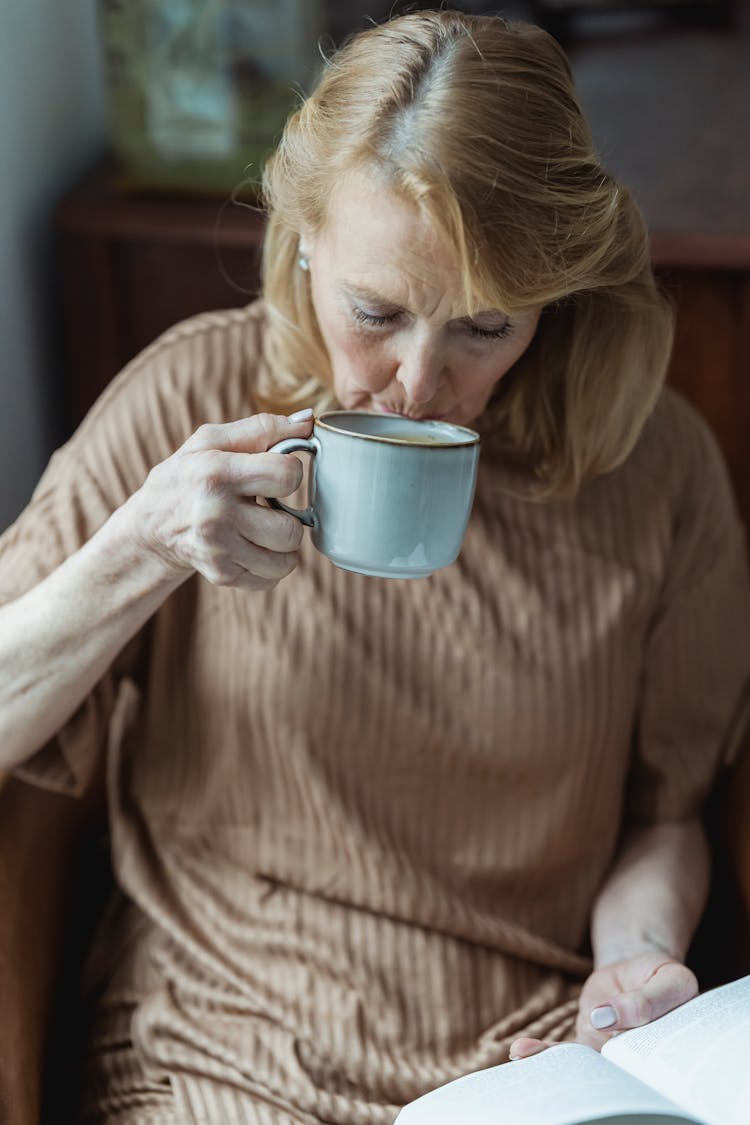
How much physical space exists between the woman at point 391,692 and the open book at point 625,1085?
10 centimetres

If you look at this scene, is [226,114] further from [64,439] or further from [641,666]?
[641,666]

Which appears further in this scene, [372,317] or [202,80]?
[202,80]

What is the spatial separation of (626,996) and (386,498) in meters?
0.47

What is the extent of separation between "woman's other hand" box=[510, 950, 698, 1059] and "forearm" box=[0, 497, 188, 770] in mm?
438

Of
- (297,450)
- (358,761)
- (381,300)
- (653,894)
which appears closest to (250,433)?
(297,450)

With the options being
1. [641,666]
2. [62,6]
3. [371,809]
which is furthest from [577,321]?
[62,6]

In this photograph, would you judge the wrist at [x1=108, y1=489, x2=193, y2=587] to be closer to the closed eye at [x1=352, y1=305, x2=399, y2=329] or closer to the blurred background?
the closed eye at [x1=352, y1=305, x2=399, y2=329]

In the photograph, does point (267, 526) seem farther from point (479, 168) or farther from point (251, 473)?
point (479, 168)

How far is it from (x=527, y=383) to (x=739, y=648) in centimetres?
36

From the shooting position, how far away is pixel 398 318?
3.34 ft

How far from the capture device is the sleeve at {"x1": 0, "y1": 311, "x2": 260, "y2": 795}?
1.15 m

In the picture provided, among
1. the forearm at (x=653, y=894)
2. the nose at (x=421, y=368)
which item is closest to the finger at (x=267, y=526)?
the nose at (x=421, y=368)

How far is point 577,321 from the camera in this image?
3.84 ft

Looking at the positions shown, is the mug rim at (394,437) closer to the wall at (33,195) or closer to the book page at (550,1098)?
the book page at (550,1098)
